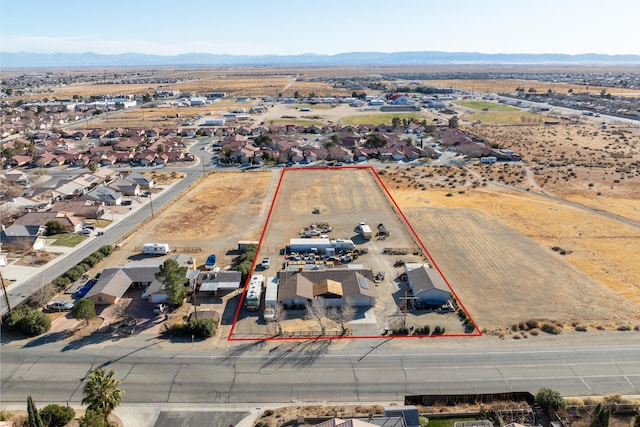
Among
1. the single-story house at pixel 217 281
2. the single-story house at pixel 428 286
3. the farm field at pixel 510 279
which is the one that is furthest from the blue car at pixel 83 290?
the farm field at pixel 510 279

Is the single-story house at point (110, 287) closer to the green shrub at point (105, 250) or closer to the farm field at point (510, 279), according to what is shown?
the green shrub at point (105, 250)

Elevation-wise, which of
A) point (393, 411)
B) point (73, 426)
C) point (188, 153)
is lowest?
point (73, 426)

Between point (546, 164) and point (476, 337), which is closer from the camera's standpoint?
point (476, 337)

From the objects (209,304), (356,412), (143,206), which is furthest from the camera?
(143,206)

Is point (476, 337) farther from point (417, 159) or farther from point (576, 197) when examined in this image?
point (417, 159)

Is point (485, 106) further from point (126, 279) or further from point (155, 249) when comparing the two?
point (126, 279)

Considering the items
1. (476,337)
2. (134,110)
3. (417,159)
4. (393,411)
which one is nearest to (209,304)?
(393,411)

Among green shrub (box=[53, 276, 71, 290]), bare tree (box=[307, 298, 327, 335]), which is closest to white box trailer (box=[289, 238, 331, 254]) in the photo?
bare tree (box=[307, 298, 327, 335])
